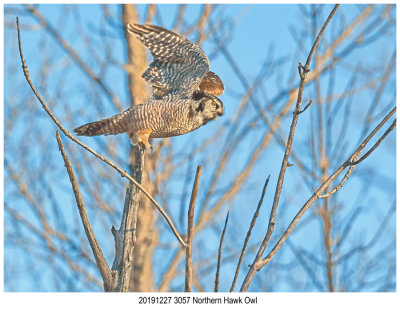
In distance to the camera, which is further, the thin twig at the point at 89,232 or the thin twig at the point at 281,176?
the thin twig at the point at 89,232

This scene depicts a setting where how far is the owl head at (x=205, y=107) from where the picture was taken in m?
4.80

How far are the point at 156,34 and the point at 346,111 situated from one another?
175 centimetres

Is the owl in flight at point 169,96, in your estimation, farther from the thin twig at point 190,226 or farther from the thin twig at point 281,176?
the thin twig at point 190,226

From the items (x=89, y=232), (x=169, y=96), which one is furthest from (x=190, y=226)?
(x=169, y=96)

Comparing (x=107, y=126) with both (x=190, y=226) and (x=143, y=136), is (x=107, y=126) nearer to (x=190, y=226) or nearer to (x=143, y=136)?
(x=143, y=136)

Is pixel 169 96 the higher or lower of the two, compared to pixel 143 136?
higher

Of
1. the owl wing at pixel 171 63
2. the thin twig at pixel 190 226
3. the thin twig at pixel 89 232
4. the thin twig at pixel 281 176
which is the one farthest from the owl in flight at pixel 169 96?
the thin twig at pixel 190 226

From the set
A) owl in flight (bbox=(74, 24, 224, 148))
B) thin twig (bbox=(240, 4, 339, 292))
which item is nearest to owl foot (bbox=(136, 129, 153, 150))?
owl in flight (bbox=(74, 24, 224, 148))

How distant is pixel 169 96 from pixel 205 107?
32 cm

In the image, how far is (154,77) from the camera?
198 inches

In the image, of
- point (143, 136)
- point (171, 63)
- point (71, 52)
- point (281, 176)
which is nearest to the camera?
point (281, 176)

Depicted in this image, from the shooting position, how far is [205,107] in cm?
483
